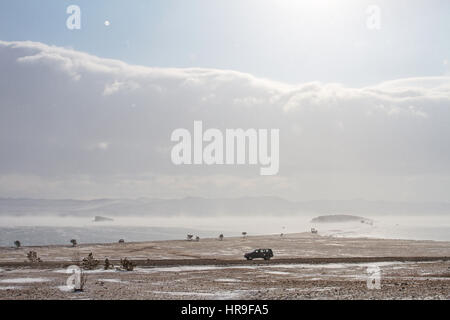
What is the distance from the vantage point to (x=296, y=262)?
50.5 m

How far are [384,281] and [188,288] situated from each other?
14607 millimetres

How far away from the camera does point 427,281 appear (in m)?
33.8

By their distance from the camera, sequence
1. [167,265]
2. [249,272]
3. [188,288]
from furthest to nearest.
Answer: [167,265] → [249,272] → [188,288]
